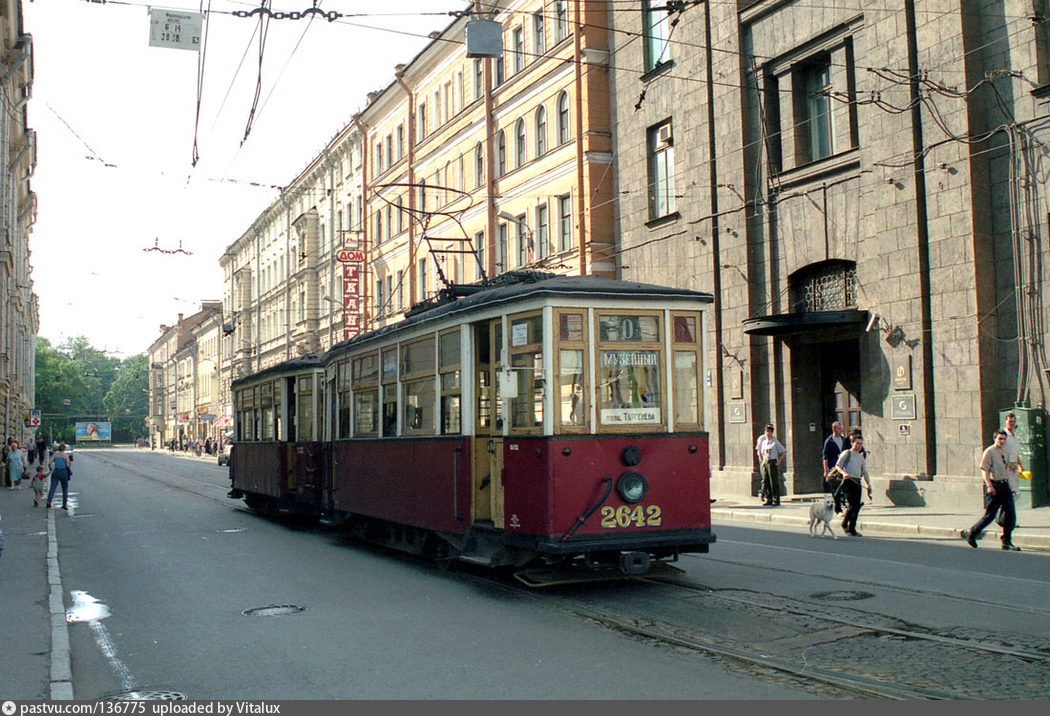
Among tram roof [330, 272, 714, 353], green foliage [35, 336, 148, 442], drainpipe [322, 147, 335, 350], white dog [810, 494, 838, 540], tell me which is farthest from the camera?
green foliage [35, 336, 148, 442]

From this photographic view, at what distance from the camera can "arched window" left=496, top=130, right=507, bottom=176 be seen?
119 ft

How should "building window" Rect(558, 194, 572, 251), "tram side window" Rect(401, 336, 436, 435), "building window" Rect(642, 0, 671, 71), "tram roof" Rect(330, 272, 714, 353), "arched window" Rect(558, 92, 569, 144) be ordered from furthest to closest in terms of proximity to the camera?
"arched window" Rect(558, 92, 569, 144) → "building window" Rect(558, 194, 572, 251) → "building window" Rect(642, 0, 671, 71) → "tram side window" Rect(401, 336, 436, 435) → "tram roof" Rect(330, 272, 714, 353)

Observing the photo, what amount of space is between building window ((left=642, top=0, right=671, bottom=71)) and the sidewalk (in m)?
12.4

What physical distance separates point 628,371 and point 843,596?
9.46 ft

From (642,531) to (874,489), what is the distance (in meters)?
11.9

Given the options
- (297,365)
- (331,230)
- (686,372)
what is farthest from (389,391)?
(331,230)

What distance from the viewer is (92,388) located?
5709 inches

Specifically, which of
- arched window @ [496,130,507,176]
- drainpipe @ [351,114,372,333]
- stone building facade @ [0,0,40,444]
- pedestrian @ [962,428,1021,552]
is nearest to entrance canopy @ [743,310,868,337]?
pedestrian @ [962,428,1021,552]

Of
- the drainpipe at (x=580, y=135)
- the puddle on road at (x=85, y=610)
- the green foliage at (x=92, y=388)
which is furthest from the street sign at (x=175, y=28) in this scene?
the green foliage at (x=92, y=388)

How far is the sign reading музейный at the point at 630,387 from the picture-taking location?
396 inches

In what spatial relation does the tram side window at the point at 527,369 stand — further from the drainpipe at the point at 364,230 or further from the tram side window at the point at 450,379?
the drainpipe at the point at 364,230

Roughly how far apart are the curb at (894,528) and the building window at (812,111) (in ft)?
→ 26.8

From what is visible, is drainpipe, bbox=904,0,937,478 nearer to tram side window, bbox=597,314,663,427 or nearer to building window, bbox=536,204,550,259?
tram side window, bbox=597,314,663,427

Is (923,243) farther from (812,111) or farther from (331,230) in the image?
(331,230)
